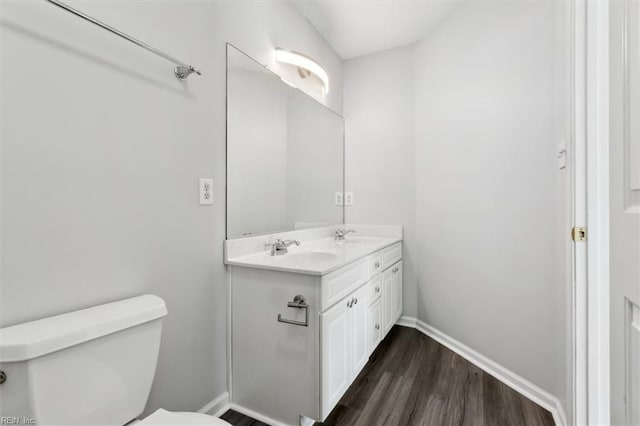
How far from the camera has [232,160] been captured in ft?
5.10

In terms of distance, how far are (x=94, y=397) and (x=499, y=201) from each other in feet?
6.97

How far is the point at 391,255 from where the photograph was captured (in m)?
2.30

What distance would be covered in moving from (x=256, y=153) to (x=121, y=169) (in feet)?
2.61

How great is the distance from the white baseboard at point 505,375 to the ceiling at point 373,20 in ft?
8.06

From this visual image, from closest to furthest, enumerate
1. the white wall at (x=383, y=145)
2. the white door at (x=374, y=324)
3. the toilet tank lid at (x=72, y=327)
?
the toilet tank lid at (x=72, y=327) → the white door at (x=374, y=324) → the white wall at (x=383, y=145)

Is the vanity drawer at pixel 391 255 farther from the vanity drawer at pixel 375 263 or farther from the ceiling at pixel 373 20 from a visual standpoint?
the ceiling at pixel 373 20

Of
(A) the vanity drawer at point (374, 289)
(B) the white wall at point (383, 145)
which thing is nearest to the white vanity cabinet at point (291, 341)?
(A) the vanity drawer at point (374, 289)

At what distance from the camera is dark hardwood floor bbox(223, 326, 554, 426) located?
4.73 ft

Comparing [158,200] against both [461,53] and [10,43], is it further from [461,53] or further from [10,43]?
[461,53]

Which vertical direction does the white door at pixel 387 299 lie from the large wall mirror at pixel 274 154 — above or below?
below

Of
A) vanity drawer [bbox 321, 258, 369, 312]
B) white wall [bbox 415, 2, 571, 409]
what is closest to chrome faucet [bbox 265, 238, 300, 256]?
vanity drawer [bbox 321, 258, 369, 312]

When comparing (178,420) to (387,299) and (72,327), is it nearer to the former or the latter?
(72,327)

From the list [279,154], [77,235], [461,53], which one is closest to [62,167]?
[77,235]

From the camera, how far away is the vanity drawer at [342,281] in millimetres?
1312
